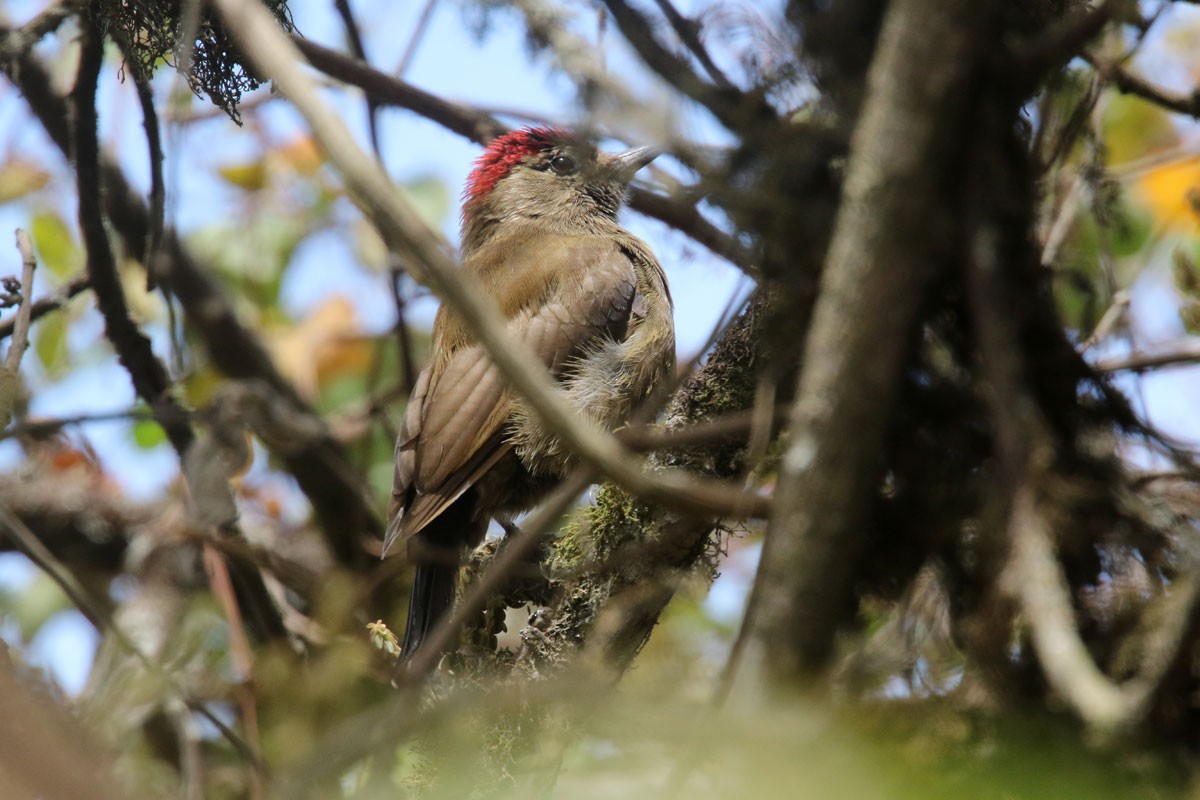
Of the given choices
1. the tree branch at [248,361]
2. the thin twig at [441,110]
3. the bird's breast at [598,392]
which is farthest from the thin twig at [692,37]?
the tree branch at [248,361]

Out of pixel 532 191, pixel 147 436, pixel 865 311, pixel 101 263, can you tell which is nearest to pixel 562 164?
pixel 532 191

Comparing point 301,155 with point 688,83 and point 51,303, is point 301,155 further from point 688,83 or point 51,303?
point 688,83

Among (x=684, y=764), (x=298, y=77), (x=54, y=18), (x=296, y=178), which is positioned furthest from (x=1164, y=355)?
(x=296, y=178)

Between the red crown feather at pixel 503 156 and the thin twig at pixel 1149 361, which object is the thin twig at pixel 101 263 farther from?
the thin twig at pixel 1149 361

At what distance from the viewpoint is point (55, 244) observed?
495 centimetres

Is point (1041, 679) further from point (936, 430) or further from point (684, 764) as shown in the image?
point (684, 764)

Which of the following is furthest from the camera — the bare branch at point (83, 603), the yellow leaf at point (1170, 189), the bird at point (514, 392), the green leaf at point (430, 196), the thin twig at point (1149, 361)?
the green leaf at point (430, 196)

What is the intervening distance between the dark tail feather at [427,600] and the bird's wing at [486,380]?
0.15 metres

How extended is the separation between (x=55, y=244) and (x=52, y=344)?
0.48 m

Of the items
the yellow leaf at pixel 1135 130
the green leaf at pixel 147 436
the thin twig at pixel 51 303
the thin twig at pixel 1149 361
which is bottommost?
the thin twig at pixel 1149 361

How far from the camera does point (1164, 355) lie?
2.20 meters

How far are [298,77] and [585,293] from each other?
2.61 meters

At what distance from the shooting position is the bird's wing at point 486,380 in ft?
12.7

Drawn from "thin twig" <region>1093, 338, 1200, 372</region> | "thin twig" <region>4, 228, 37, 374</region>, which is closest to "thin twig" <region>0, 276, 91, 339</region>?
"thin twig" <region>4, 228, 37, 374</region>
